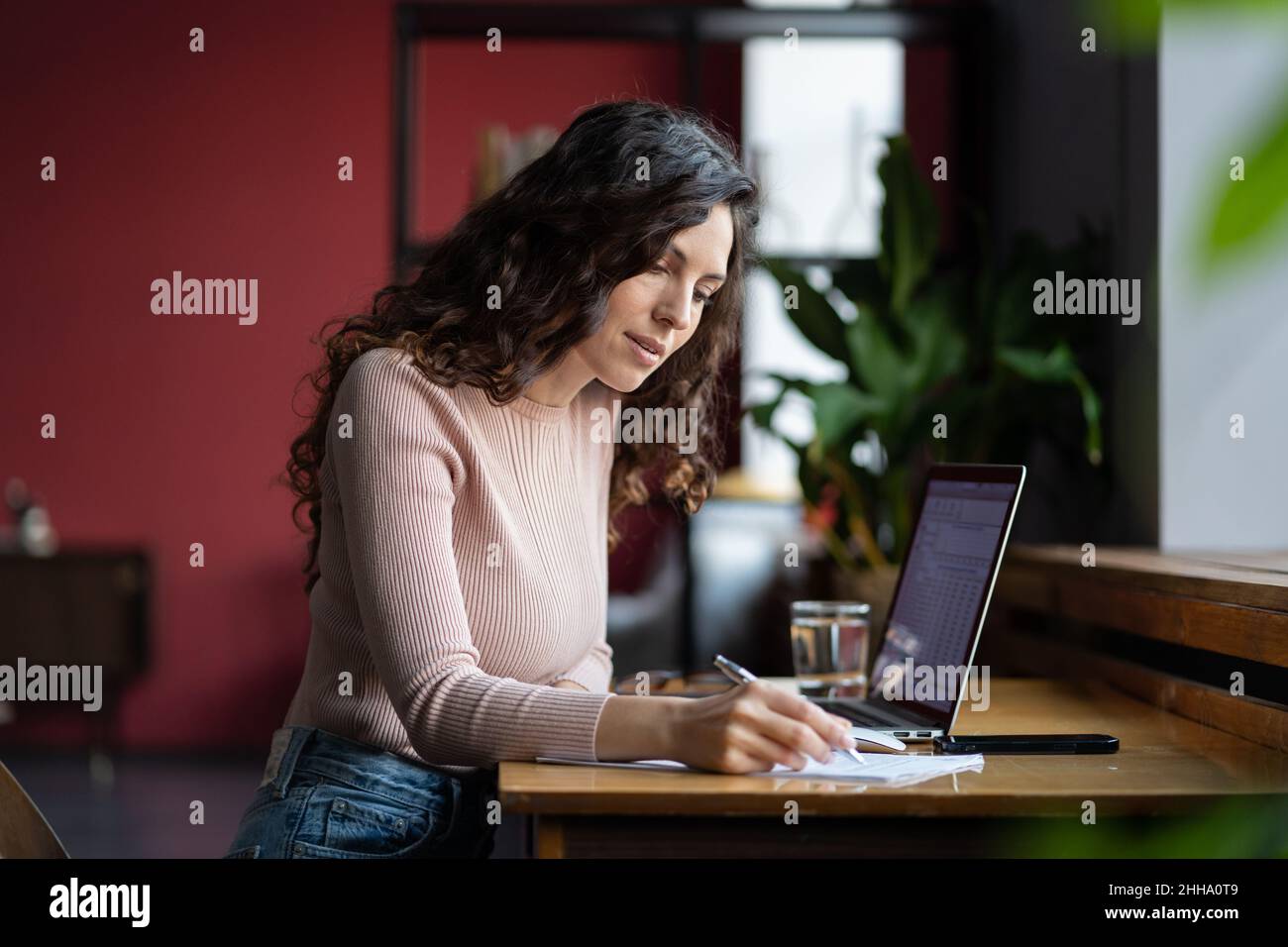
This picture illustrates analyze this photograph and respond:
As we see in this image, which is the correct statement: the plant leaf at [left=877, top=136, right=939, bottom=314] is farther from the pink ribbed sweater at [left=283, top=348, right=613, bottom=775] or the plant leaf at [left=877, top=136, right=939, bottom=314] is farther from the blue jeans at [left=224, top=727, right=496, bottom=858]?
the blue jeans at [left=224, top=727, right=496, bottom=858]

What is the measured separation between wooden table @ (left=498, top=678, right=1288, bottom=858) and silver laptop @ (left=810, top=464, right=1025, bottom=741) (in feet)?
0.59

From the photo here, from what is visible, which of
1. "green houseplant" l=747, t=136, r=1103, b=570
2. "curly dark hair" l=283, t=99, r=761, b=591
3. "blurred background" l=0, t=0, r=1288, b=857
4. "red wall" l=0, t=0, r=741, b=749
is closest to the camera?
"curly dark hair" l=283, t=99, r=761, b=591

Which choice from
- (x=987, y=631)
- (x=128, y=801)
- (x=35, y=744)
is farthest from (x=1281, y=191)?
(x=35, y=744)

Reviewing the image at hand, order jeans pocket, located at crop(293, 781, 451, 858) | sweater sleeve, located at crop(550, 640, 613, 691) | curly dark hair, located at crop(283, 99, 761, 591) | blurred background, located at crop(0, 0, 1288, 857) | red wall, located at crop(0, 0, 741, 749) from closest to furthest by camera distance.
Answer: jeans pocket, located at crop(293, 781, 451, 858) < curly dark hair, located at crop(283, 99, 761, 591) < sweater sleeve, located at crop(550, 640, 613, 691) < blurred background, located at crop(0, 0, 1288, 857) < red wall, located at crop(0, 0, 741, 749)

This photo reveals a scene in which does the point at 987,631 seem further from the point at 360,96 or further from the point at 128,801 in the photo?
the point at 360,96

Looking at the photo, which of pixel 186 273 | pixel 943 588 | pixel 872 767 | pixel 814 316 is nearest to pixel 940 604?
pixel 943 588

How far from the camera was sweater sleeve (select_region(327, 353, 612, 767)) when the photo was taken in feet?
3.81

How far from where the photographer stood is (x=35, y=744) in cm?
477

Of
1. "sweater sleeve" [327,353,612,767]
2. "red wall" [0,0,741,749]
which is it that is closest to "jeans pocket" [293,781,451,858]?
"sweater sleeve" [327,353,612,767]

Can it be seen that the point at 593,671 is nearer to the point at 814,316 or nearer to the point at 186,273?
the point at 814,316

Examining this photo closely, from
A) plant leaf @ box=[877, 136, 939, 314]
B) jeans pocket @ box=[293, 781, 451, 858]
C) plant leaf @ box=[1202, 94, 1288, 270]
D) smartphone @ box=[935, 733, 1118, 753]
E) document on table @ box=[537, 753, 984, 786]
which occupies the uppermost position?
plant leaf @ box=[877, 136, 939, 314]

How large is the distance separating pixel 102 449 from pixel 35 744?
1.12 m

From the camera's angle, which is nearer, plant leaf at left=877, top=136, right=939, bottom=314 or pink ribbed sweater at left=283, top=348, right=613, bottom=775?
pink ribbed sweater at left=283, top=348, right=613, bottom=775

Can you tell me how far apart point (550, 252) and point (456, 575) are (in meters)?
0.44
